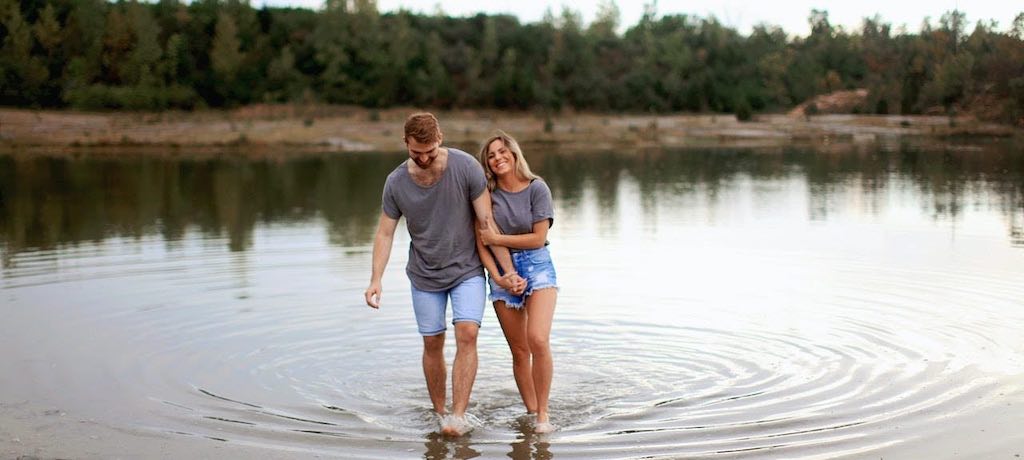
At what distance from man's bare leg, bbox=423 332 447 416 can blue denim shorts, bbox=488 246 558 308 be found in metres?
0.45

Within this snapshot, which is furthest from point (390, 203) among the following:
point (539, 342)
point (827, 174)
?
point (827, 174)

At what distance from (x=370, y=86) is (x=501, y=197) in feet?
215

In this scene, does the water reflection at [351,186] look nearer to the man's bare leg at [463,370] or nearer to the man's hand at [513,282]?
the man's bare leg at [463,370]

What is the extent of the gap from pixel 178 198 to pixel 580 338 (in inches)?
655

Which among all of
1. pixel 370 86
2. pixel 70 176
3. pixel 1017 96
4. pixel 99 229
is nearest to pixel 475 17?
pixel 370 86

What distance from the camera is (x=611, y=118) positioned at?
2650 inches

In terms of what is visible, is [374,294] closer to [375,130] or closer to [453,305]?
[453,305]

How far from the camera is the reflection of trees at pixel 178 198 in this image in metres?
18.8

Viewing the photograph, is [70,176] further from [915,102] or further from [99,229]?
[915,102]

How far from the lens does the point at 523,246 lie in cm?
734

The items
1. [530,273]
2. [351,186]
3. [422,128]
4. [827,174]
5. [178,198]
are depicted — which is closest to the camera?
[422,128]

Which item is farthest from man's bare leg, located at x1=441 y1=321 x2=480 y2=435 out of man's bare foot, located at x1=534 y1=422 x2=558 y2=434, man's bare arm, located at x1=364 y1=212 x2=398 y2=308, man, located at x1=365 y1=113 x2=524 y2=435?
man's bare arm, located at x1=364 y1=212 x2=398 y2=308

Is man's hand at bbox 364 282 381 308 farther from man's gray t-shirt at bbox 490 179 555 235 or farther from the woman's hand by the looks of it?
man's gray t-shirt at bbox 490 179 555 235

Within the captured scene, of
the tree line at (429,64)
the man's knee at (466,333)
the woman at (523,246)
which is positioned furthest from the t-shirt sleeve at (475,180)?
the tree line at (429,64)
